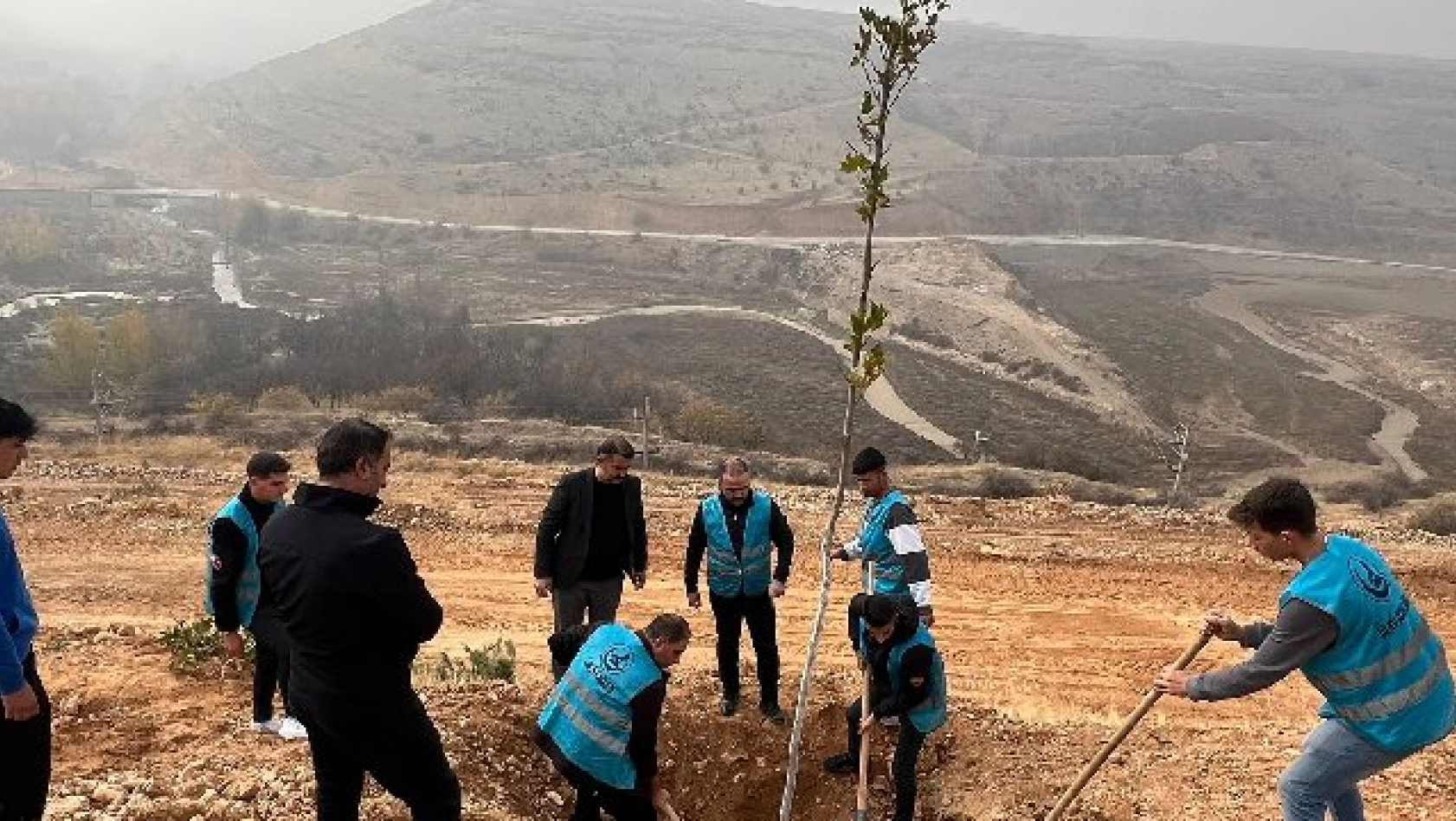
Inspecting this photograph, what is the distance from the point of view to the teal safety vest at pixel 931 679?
5.36m

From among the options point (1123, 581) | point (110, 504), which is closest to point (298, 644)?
point (1123, 581)

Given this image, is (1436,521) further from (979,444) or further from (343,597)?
(343,597)

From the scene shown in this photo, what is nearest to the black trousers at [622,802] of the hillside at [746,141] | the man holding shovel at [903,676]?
the man holding shovel at [903,676]

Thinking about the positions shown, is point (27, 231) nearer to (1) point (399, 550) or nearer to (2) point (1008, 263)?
(2) point (1008, 263)

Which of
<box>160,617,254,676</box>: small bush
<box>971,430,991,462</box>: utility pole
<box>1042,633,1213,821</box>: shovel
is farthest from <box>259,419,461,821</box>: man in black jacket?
<box>971,430,991,462</box>: utility pole

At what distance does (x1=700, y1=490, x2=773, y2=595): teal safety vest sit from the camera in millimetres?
6312

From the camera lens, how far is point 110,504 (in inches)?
573

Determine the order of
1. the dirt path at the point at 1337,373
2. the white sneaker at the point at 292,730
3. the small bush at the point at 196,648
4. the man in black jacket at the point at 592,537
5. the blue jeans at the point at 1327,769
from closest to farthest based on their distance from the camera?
1. the blue jeans at the point at 1327,769
2. the white sneaker at the point at 292,730
3. the man in black jacket at the point at 592,537
4. the small bush at the point at 196,648
5. the dirt path at the point at 1337,373

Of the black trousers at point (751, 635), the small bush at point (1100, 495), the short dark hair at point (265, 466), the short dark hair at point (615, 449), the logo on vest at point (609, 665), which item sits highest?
the short dark hair at point (265, 466)

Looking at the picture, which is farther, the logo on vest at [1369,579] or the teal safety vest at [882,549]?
the teal safety vest at [882,549]

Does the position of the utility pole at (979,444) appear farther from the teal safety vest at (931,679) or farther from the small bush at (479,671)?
the teal safety vest at (931,679)

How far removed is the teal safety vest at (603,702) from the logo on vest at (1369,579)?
94.5 inches

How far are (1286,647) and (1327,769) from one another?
55cm

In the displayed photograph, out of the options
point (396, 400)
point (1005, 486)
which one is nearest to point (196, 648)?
point (1005, 486)
